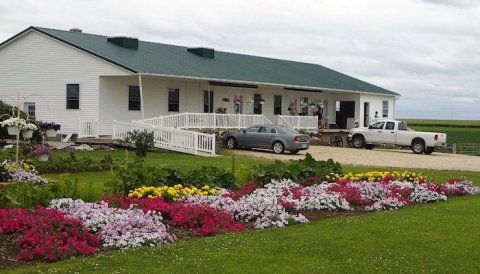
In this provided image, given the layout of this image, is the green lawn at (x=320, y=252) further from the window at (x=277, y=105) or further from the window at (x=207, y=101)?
the window at (x=277, y=105)

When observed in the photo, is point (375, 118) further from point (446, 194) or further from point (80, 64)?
point (446, 194)

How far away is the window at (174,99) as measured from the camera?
120 ft

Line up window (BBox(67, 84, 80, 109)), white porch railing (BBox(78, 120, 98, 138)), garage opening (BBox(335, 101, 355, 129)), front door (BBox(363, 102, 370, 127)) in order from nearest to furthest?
white porch railing (BBox(78, 120, 98, 138))
window (BBox(67, 84, 80, 109))
garage opening (BBox(335, 101, 355, 129))
front door (BBox(363, 102, 370, 127))

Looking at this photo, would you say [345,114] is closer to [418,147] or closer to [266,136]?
[418,147]

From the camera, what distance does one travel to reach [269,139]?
33.4 metres

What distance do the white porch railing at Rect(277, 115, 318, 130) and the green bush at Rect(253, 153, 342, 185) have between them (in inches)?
1000

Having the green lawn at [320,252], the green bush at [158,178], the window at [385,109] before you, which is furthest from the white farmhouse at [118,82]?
the green lawn at [320,252]

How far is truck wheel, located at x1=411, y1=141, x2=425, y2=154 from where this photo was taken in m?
38.1

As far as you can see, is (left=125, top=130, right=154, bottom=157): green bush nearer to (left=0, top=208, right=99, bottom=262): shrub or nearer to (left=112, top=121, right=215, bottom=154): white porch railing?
(left=112, top=121, right=215, bottom=154): white porch railing

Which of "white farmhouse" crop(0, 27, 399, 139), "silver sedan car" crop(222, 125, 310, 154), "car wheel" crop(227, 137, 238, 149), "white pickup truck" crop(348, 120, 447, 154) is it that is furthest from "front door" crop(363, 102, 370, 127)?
"car wheel" crop(227, 137, 238, 149)

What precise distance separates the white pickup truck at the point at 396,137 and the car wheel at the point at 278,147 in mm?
8926

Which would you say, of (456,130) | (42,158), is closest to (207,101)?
(42,158)

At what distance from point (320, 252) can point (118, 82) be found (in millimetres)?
26703

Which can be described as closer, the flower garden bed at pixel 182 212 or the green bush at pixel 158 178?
the flower garden bed at pixel 182 212
